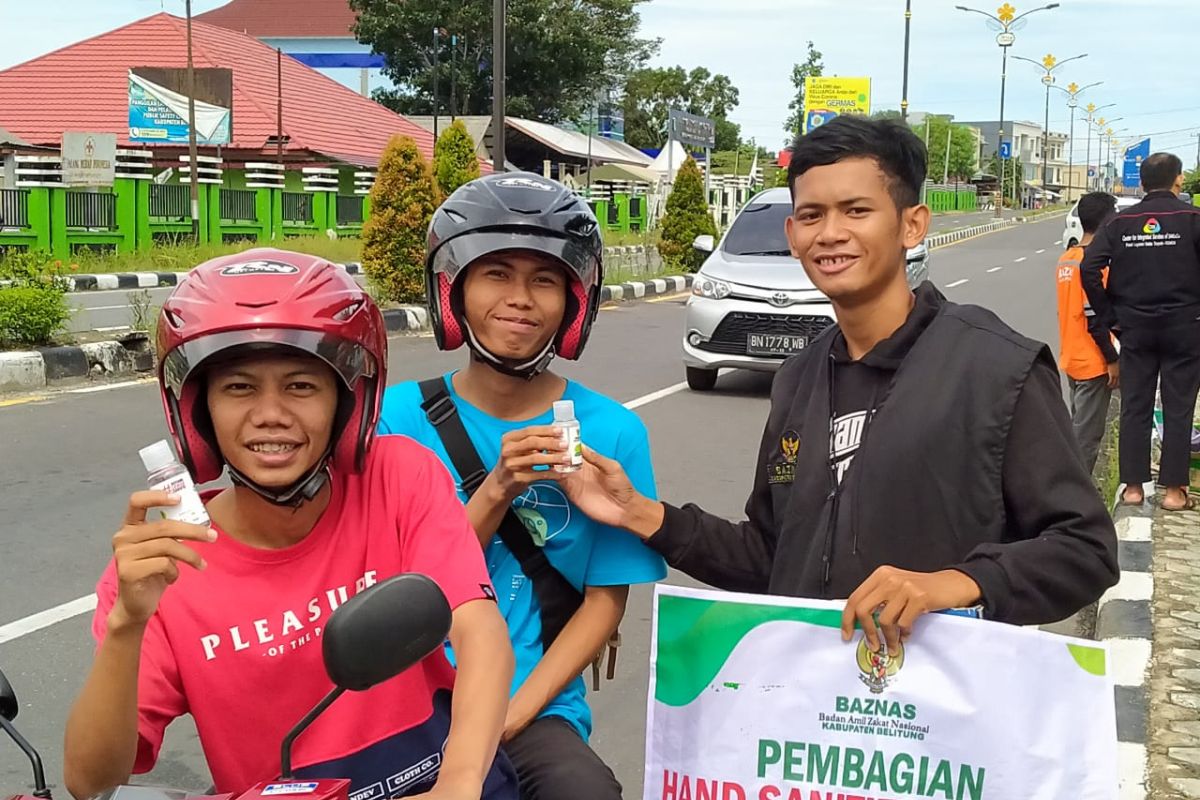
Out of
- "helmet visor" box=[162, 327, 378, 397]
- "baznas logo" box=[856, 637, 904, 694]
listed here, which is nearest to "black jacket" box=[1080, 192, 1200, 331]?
"baznas logo" box=[856, 637, 904, 694]

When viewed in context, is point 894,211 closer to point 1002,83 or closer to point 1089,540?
point 1089,540

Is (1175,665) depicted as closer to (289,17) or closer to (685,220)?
(685,220)

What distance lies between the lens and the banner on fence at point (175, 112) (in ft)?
85.9

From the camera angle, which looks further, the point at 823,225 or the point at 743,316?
the point at 743,316

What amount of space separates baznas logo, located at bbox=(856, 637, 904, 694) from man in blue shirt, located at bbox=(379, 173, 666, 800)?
523 millimetres

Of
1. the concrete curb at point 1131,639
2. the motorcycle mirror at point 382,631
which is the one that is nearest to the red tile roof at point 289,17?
the concrete curb at point 1131,639

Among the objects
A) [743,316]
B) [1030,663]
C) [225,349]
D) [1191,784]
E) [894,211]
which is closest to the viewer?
[225,349]

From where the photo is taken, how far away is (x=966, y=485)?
1.99m

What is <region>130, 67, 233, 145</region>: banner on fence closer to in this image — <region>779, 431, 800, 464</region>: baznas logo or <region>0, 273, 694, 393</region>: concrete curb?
<region>0, 273, 694, 393</region>: concrete curb

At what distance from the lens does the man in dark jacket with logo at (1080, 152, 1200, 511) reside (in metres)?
6.61

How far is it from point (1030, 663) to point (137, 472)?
6.14 metres

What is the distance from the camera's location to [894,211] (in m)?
2.16

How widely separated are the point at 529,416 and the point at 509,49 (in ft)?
143

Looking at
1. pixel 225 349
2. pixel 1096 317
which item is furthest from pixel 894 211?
pixel 1096 317
